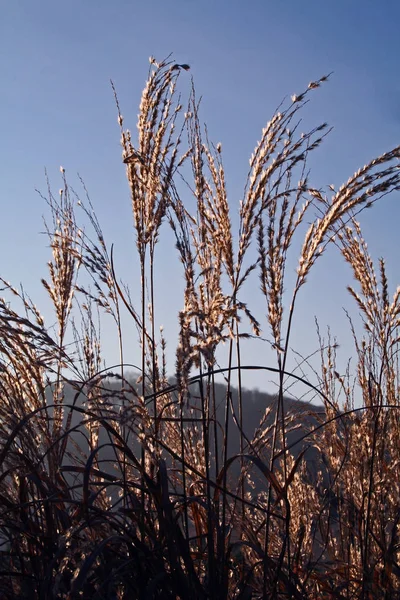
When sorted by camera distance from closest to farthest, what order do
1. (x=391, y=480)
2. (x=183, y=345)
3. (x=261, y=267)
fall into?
(x=183, y=345) < (x=261, y=267) < (x=391, y=480)

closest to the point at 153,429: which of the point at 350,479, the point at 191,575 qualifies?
the point at 191,575

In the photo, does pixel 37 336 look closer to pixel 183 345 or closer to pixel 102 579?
pixel 183 345

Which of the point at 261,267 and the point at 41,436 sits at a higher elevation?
the point at 261,267

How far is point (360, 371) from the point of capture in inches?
120

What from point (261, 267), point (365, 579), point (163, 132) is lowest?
point (365, 579)

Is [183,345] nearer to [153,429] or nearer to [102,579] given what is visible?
[153,429]

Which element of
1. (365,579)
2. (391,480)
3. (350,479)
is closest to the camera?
(365,579)

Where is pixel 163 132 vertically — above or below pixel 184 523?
above

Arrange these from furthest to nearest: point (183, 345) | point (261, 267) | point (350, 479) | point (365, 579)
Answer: point (350, 479), point (261, 267), point (365, 579), point (183, 345)

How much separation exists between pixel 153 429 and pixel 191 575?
0.38 m

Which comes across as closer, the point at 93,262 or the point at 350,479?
the point at 93,262

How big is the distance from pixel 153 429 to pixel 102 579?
1.27ft

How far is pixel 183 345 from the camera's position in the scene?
172 cm

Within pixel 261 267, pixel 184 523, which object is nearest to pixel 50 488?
pixel 184 523
